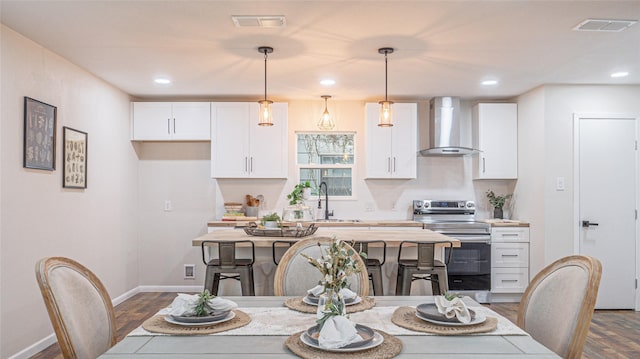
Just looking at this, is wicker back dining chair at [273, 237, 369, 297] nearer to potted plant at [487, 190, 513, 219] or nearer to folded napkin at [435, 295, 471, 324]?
folded napkin at [435, 295, 471, 324]

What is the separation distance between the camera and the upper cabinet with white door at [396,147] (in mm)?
5652

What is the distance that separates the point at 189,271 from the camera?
5.82 metres

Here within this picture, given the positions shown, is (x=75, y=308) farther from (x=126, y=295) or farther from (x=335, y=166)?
(x=335, y=166)

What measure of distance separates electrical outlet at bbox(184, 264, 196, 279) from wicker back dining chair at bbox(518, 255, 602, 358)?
4485 mm

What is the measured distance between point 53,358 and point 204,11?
2.65 metres

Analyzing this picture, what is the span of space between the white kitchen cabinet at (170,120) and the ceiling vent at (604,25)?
3.81 meters

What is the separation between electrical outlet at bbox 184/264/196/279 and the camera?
581cm

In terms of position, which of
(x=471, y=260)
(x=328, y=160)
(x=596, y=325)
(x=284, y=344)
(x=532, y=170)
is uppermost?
(x=328, y=160)

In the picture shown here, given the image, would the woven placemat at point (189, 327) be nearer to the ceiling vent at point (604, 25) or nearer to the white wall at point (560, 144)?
the ceiling vent at point (604, 25)

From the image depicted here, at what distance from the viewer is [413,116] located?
5.66 m

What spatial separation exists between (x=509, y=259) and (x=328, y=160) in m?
2.32

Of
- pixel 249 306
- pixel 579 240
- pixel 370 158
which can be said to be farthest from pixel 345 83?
pixel 249 306

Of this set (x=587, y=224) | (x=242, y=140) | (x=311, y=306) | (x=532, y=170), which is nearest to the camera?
(x=311, y=306)

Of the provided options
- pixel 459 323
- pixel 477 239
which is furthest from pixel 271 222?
pixel 477 239
